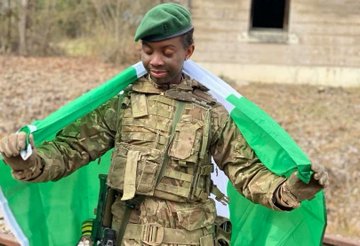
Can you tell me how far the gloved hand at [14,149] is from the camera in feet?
Result: 8.11

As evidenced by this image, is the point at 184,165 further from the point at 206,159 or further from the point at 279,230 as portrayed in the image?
the point at 279,230

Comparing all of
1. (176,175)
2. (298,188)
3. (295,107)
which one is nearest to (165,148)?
(176,175)

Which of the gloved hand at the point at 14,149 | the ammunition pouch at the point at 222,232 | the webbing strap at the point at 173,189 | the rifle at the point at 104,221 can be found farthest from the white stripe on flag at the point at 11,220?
the ammunition pouch at the point at 222,232

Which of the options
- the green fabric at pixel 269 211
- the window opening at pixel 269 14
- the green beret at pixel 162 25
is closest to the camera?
the green beret at pixel 162 25

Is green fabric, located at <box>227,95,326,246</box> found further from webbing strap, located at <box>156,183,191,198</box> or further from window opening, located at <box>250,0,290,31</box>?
window opening, located at <box>250,0,290,31</box>

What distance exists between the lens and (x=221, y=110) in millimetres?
2898

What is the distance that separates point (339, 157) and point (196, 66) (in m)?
5.71

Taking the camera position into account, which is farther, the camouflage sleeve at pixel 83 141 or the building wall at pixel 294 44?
the building wall at pixel 294 44

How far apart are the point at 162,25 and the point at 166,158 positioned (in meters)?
0.55

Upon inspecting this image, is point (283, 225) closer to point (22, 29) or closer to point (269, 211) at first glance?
point (269, 211)

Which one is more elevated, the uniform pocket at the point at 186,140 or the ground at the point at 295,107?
the uniform pocket at the point at 186,140

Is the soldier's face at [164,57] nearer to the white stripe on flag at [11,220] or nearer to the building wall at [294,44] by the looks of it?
the white stripe on flag at [11,220]

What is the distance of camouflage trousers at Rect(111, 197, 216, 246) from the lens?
2.80 metres

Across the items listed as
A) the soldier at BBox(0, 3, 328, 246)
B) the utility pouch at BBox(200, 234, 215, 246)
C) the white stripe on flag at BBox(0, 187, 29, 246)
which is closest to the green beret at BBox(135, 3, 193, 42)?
the soldier at BBox(0, 3, 328, 246)
